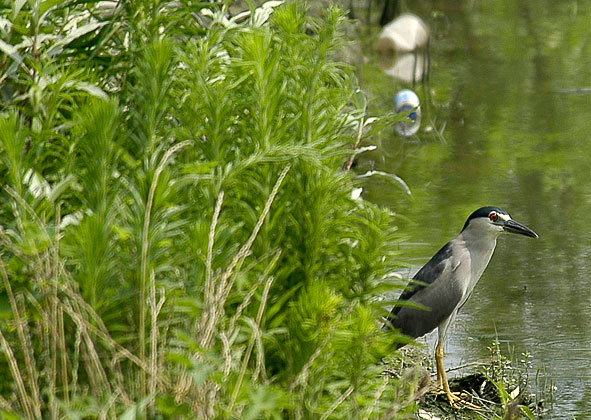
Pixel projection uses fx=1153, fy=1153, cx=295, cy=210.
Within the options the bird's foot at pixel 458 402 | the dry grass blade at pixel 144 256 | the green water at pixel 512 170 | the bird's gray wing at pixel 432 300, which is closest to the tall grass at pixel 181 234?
the dry grass blade at pixel 144 256

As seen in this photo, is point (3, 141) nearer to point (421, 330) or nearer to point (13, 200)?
point (13, 200)

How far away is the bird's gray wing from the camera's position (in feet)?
18.1

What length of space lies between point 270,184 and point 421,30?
12.3 metres

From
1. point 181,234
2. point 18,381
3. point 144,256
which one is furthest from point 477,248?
point 18,381

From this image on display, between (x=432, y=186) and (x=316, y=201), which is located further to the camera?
(x=432, y=186)

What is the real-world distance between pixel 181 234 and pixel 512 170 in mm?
7089

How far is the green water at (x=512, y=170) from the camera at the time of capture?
245 inches

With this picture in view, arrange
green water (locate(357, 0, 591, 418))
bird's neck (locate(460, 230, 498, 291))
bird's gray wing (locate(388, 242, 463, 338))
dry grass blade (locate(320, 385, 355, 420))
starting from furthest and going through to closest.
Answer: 1. green water (locate(357, 0, 591, 418))
2. bird's neck (locate(460, 230, 498, 291))
3. bird's gray wing (locate(388, 242, 463, 338))
4. dry grass blade (locate(320, 385, 355, 420))

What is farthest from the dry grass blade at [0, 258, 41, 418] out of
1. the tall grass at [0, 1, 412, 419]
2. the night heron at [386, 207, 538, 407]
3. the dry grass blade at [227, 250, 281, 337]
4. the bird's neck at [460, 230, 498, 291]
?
the bird's neck at [460, 230, 498, 291]

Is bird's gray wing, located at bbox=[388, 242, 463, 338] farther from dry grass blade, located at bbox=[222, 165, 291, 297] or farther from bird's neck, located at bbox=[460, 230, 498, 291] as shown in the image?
dry grass blade, located at bbox=[222, 165, 291, 297]

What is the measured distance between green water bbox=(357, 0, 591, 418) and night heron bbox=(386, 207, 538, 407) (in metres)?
0.29

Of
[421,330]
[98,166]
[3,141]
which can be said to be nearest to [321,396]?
[98,166]

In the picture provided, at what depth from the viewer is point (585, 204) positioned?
8625 millimetres

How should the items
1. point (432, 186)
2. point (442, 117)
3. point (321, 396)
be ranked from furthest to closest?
point (442, 117) < point (432, 186) < point (321, 396)
